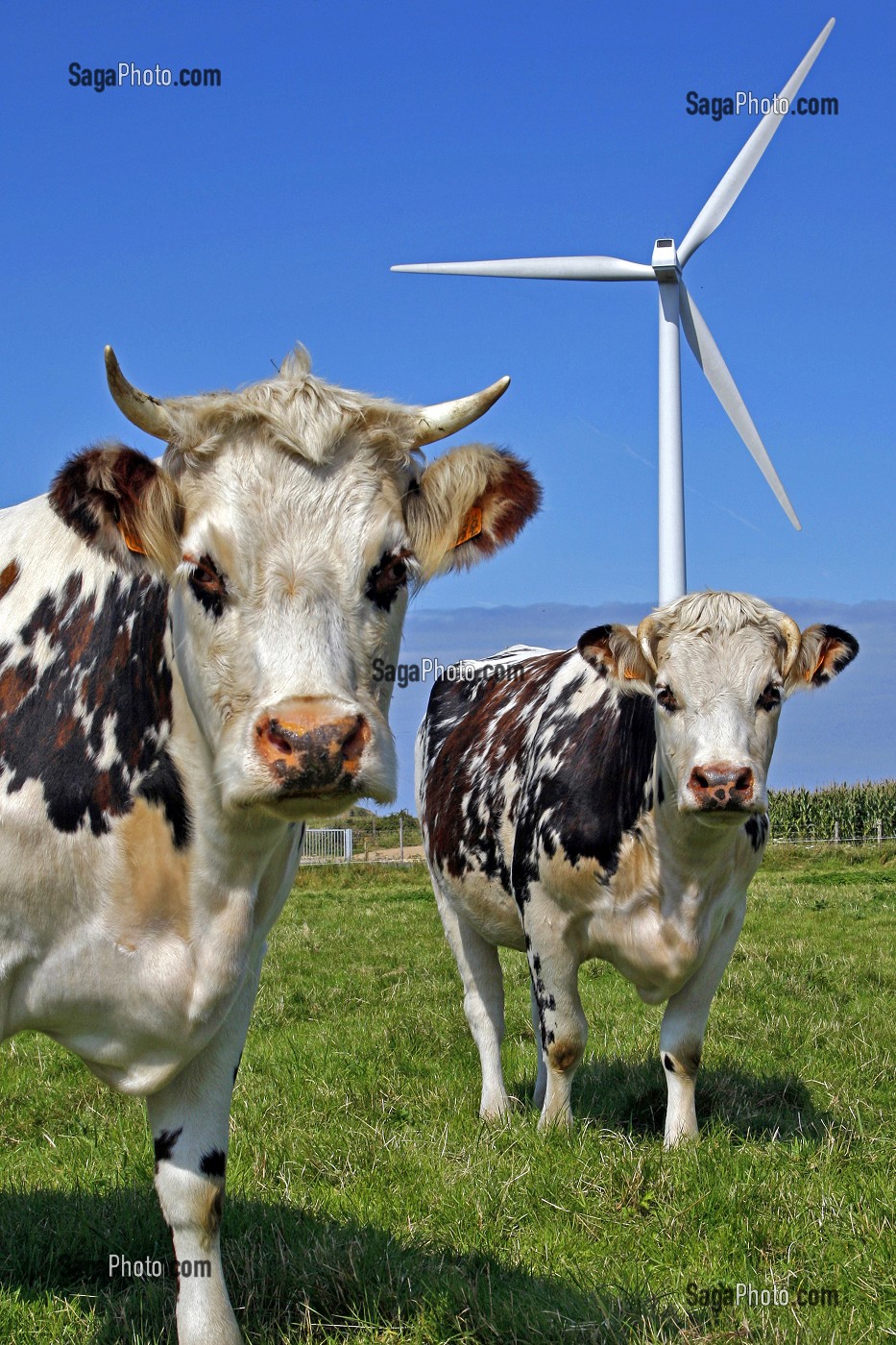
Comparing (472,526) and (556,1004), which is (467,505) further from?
(556,1004)

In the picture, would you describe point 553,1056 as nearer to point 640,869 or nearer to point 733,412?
point 640,869

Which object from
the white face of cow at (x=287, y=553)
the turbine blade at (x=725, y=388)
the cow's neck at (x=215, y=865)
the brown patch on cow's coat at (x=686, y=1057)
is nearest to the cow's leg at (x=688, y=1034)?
the brown patch on cow's coat at (x=686, y=1057)

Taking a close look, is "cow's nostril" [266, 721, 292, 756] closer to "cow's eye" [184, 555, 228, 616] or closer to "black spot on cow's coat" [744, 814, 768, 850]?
"cow's eye" [184, 555, 228, 616]

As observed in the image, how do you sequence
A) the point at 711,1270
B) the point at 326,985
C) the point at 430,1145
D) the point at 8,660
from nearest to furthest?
the point at 8,660 → the point at 711,1270 → the point at 430,1145 → the point at 326,985

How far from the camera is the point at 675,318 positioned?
19.0 metres

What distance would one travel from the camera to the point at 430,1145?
19.2 feet

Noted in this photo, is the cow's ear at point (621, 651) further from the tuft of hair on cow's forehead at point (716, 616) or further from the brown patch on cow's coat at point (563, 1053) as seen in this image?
the brown patch on cow's coat at point (563, 1053)

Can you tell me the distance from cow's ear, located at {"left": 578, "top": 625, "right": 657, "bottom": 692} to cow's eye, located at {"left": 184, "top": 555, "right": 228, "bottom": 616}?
351 cm

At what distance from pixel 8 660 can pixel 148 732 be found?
1.62 ft

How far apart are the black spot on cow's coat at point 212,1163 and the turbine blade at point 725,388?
15827mm

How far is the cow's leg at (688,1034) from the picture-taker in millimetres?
6363

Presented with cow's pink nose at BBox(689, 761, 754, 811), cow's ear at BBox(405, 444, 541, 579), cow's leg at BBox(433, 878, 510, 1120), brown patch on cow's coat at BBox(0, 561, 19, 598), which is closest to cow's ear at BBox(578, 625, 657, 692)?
cow's pink nose at BBox(689, 761, 754, 811)

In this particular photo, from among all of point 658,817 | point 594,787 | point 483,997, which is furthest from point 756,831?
point 483,997

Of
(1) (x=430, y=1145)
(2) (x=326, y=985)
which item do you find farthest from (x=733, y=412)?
(1) (x=430, y=1145)
